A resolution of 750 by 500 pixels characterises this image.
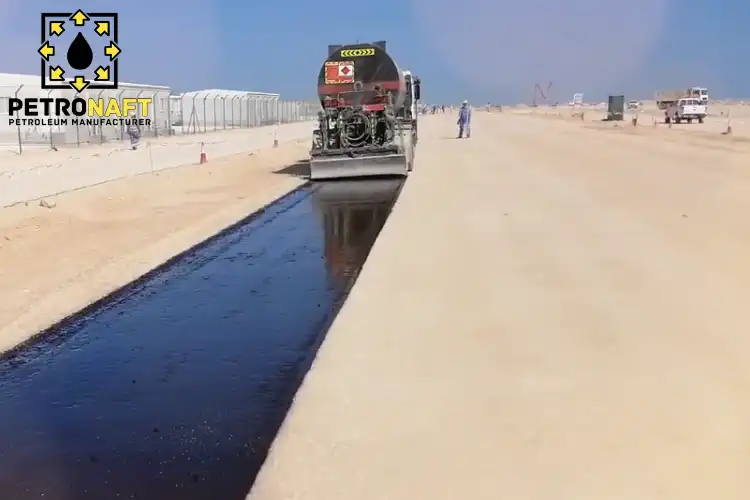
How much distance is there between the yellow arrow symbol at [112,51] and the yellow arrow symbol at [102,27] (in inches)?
60.2

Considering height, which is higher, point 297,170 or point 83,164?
point 83,164

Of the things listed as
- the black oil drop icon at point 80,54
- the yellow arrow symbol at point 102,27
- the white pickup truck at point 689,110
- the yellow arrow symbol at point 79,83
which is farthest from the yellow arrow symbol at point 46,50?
the white pickup truck at point 689,110

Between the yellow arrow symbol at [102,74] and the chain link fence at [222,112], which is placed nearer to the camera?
Answer: the yellow arrow symbol at [102,74]

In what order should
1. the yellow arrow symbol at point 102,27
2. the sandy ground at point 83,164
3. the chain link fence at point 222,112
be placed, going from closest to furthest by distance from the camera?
the sandy ground at point 83,164 → the yellow arrow symbol at point 102,27 → the chain link fence at point 222,112

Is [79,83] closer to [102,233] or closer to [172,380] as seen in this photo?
[102,233]

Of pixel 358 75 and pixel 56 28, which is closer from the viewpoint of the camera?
pixel 358 75

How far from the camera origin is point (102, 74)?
37812 millimetres

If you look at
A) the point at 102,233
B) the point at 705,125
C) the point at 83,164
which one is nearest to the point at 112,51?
the point at 83,164

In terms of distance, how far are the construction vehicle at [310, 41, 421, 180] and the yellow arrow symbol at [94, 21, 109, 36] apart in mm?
6889

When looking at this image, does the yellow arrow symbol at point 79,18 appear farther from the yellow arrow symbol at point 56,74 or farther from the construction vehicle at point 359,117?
the yellow arrow symbol at point 56,74

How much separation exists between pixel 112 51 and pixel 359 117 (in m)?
11.4

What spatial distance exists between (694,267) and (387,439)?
19.7ft

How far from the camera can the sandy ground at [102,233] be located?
9.28 meters

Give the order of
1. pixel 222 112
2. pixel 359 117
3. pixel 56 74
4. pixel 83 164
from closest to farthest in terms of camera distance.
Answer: pixel 83 164 → pixel 359 117 → pixel 56 74 → pixel 222 112
